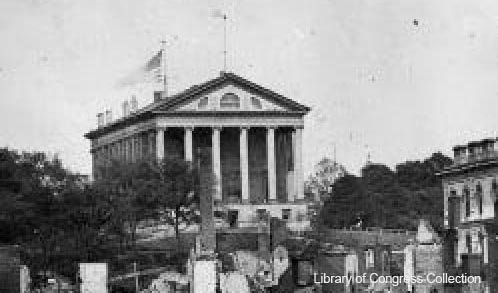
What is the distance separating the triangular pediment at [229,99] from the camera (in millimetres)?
122000

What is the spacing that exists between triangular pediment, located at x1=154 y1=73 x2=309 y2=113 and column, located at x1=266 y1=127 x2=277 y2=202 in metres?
2.25

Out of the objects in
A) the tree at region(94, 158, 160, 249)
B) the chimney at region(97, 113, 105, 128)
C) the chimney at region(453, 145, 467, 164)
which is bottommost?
the tree at region(94, 158, 160, 249)

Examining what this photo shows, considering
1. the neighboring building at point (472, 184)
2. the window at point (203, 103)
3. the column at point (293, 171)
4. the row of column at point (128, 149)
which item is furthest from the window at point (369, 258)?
the column at point (293, 171)

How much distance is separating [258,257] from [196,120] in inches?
2815

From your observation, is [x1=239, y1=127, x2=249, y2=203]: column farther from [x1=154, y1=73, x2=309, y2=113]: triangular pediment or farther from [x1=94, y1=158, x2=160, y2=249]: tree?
[x1=94, y1=158, x2=160, y2=249]: tree

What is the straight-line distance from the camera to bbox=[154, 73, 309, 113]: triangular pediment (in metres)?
122

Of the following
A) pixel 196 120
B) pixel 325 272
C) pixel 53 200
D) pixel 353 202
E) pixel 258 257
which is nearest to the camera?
pixel 325 272

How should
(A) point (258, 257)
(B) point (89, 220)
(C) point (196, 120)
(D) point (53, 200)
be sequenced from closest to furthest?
(A) point (258, 257) → (B) point (89, 220) → (D) point (53, 200) → (C) point (196, 120)

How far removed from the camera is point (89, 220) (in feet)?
240

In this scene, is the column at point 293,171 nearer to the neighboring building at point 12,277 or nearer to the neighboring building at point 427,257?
the neighboring building at point 12,277

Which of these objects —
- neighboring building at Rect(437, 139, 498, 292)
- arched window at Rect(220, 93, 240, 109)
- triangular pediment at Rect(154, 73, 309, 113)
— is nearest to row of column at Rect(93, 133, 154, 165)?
triangular pediment at Rect(154, 73, 309, 113)

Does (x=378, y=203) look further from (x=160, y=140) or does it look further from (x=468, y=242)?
(x=468, y=242)

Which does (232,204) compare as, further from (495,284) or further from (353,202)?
(495,284)

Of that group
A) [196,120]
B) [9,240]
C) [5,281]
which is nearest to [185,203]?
[9,240]
